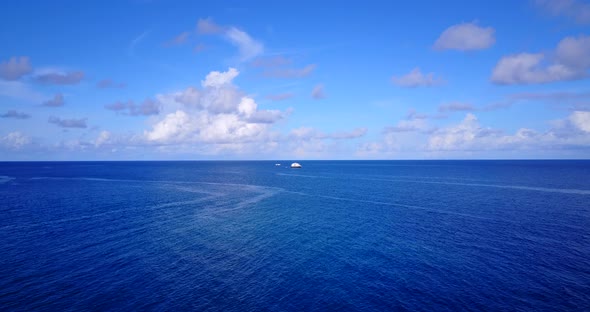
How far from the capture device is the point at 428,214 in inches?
3622

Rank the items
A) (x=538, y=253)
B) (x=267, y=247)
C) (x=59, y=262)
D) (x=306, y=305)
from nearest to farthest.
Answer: (x=306, y=305), (x=59, y=262), (x=538, y=253), (x=267, y=247)

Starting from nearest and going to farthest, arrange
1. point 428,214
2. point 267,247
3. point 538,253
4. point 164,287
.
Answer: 1. point 164,287
2. point 538,253
3. point 267,247
4. point 428,214

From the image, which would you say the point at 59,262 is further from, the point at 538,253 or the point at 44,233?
the point at 538,253

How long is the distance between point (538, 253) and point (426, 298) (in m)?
31.1

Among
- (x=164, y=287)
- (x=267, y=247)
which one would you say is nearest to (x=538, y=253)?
(x=267, y=247)

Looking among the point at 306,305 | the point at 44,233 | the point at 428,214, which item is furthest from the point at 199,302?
the point at 428,214

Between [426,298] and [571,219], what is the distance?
68.4 meters

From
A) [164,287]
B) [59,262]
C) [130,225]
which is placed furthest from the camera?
[130,225]

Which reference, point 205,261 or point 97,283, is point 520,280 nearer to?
point 205,261

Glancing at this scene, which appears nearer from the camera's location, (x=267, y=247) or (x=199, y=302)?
(x=199, y=302)

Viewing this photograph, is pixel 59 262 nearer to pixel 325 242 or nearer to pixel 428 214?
pixel 325 242

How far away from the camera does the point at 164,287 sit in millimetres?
44219

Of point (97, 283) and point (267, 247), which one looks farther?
point (267, 247)

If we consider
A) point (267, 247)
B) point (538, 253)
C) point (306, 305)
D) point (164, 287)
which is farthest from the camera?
point (267, 247)
